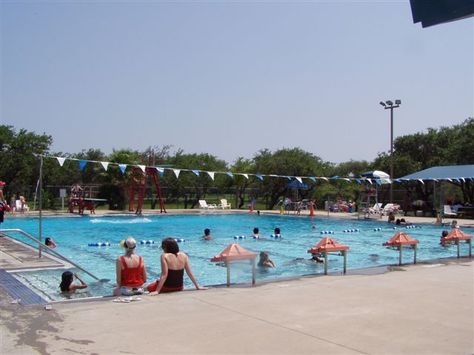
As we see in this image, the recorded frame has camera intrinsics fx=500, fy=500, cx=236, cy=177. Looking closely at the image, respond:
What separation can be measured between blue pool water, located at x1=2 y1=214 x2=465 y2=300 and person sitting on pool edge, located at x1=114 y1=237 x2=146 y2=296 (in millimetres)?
1208

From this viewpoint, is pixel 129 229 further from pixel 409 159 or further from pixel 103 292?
pixel 409 159

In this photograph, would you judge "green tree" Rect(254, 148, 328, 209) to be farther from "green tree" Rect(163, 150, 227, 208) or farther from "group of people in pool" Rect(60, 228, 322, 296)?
"group of people in pool" Rect(60, 228, 322, 296)

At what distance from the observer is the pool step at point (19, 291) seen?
22.5ft

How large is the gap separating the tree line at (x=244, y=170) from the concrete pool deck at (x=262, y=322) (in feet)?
84.3

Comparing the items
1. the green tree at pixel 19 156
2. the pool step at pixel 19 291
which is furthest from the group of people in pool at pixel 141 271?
the green tree at pixel 19 156

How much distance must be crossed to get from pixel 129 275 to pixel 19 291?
5.88 ft

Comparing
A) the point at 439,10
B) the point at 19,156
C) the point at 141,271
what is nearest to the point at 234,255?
the point at 141,271

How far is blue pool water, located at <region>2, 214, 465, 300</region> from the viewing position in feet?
38.2

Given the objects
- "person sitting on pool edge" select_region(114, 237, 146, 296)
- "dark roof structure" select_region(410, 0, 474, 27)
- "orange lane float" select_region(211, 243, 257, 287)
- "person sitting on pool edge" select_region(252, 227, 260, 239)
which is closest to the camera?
"dark roof structure" select_region(410, 0, 474, 27)

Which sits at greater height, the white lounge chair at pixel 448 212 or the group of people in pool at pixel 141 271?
the white lounge chair at pixel 448 212

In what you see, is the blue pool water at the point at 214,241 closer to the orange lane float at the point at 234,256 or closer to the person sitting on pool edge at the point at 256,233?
the person sitting on pool edge at the point at 256,233

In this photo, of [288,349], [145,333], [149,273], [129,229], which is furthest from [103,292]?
[129,229]

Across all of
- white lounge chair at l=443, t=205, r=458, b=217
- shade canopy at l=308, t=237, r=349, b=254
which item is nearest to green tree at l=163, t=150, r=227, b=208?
white lounge chair at l=443, t=205, r=458, b=217

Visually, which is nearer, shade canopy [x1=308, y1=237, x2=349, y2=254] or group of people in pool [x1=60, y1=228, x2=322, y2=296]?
group of people in pool [x1=60, y1=228, x2=322, y2=296]
